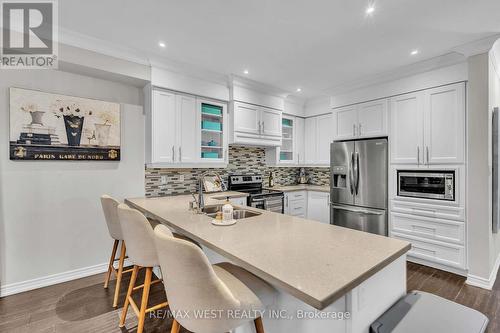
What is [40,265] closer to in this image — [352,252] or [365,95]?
[352,252]

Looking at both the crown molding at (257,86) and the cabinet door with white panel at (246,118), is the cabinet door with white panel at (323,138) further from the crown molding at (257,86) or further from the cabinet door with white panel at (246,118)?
the cabinet door with white panel at (246,118)

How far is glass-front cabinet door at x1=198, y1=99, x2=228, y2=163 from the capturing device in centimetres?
346

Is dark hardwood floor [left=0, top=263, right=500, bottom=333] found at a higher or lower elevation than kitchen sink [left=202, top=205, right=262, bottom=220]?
lower

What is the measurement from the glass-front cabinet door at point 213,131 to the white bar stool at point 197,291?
2.50 meters

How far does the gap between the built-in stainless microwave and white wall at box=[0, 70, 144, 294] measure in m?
3.56

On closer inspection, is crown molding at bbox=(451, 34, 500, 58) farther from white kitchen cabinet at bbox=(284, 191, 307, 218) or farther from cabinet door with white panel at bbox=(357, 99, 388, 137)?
white kitchen cabinet at bbox=(284, 191, 307, 218)

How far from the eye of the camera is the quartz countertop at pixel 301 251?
88cm

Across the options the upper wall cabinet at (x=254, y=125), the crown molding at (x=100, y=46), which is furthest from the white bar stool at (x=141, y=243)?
the upper wall cabinet at (x=254, y=125)

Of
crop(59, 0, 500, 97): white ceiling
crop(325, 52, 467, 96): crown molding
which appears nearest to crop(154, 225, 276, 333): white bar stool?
crop(59, 0, 500, 97): white ceiling

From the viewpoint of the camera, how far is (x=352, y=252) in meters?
1.19

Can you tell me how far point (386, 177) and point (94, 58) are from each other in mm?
3952

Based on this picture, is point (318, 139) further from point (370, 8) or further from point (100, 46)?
point (100, 46)

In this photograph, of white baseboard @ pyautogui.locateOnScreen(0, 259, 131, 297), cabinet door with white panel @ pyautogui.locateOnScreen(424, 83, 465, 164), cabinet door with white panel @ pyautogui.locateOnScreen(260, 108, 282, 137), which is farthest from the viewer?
cabinet door with white panel @ pyautogui.locateOnScreen(260, 108, 282, 137)

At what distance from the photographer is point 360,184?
3502mm
